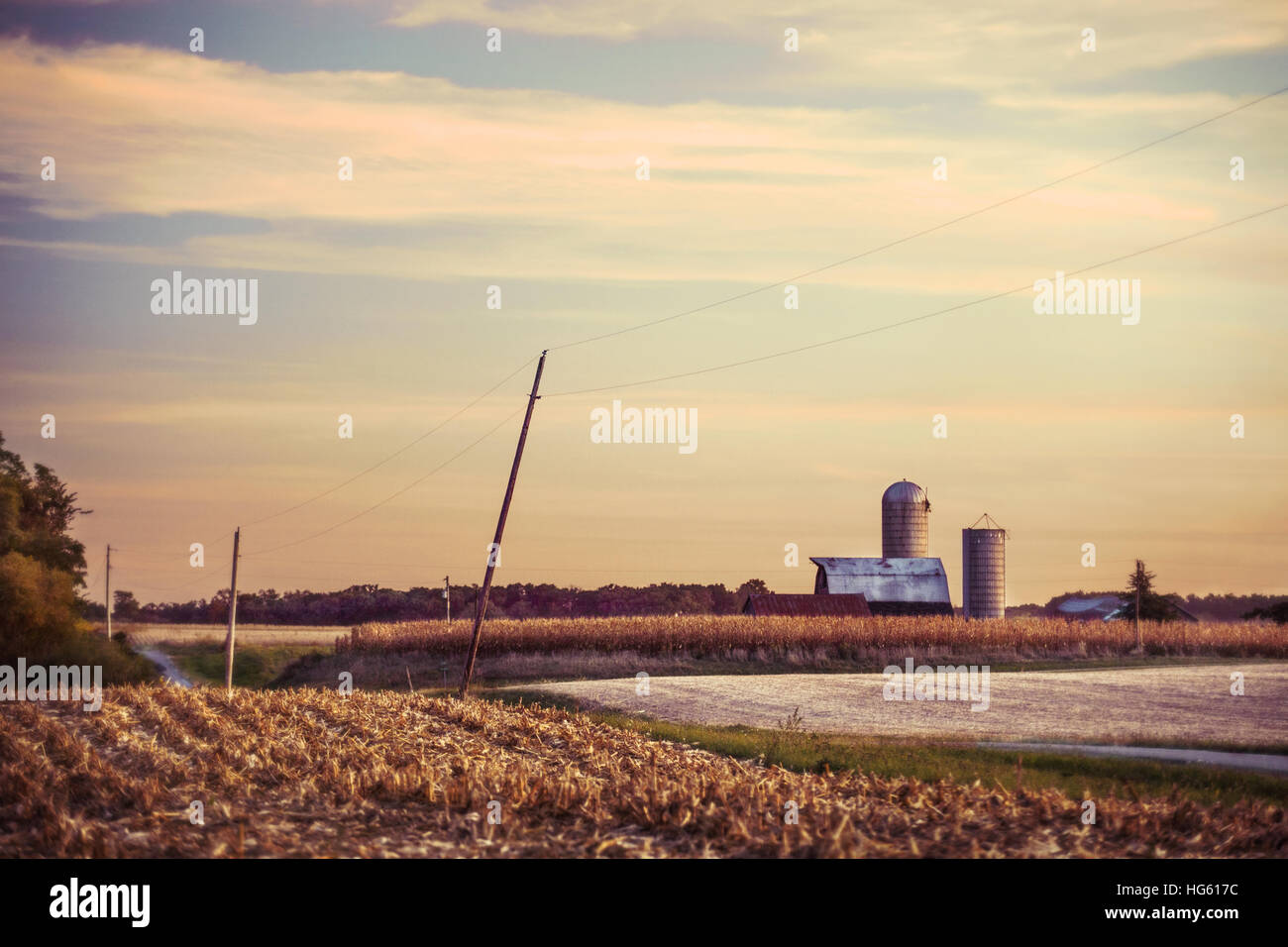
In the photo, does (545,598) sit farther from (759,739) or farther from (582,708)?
(759,739)

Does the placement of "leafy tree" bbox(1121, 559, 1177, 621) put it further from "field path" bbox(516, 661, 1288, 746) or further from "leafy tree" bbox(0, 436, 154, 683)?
"leafy tree" bbox(0, 436, 154, 683)

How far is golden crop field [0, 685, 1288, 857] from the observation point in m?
12.8

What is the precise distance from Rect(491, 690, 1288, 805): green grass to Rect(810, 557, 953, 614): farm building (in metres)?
52.3

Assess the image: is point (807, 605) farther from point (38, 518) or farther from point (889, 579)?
point (38, 518)

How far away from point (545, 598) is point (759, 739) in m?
101

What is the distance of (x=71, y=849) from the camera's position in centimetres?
1236

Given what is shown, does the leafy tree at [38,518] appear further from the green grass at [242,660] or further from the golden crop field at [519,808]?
the golden crop field at [519,808]

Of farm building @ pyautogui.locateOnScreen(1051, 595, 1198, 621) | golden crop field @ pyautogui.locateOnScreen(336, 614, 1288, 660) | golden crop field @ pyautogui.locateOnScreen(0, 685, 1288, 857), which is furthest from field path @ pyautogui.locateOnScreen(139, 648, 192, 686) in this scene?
farm building @ pyautogui.locateOnScreen(1051, 595, 1198, 621)

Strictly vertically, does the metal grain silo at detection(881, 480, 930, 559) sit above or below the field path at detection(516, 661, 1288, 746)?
above

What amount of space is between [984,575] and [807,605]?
47.1ft

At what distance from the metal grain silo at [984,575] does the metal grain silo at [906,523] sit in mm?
4082

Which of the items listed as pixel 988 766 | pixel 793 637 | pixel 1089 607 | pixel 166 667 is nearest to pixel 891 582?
pixel 793 637
